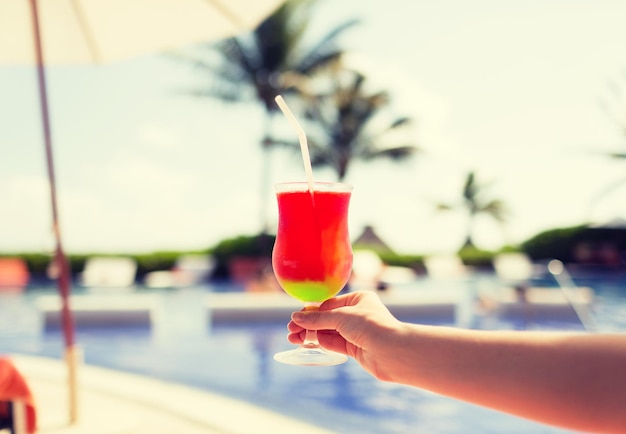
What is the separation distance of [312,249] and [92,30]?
2411 mm

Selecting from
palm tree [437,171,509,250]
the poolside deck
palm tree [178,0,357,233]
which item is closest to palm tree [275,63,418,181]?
palm tree [178,0,357,233]

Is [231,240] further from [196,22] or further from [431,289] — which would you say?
[196,22]

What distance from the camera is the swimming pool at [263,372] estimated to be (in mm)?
4957

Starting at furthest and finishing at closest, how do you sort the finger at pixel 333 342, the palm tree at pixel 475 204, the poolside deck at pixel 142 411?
A: the palm tree at pixel 475 204 → the poolside deck at pixel 142 411 → the finger at pixel 333 342

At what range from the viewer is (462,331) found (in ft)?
3.49

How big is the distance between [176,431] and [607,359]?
10.3 ft

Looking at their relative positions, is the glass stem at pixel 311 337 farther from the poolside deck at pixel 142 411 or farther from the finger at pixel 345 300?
the poolside deck at pixel 142 411

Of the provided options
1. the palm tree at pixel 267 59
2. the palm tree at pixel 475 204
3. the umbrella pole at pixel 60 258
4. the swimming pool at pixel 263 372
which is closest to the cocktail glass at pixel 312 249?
the umbrella pole at pixel 60 258

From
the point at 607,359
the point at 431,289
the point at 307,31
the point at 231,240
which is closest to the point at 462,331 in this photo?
the point at 607,359

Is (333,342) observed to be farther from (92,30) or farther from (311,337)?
(92,30)

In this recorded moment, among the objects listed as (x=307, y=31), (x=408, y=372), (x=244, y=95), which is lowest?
(x=408, y=372)

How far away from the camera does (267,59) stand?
18.6 meters

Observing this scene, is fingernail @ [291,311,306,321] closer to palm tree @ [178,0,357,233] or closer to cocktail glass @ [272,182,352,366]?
cocktail glass @ [272,182,352,366]

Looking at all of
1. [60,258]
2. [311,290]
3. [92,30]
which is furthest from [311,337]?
[92,30]
